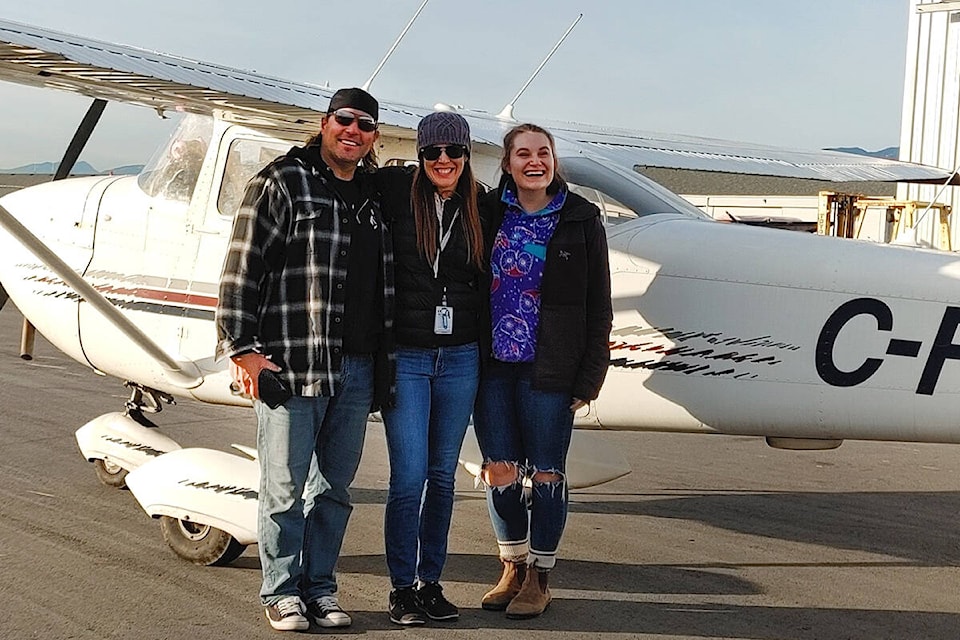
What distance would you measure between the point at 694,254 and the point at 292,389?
5.96 feet

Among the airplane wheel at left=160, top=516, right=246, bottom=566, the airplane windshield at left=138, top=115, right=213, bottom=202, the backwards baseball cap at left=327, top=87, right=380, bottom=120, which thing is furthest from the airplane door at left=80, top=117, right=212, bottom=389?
the backwards baseball cap at left=327, top=87, right=380, bottom=120

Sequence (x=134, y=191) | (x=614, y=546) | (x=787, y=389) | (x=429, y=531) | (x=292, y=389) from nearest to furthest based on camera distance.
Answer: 1. (x=292, y=389)
2. (x=429, y=531)
3. (x=787, y=389)
4. (x=614, y=546)
5. (x=134, y=191)

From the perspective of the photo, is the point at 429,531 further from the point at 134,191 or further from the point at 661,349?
the point at 134,191

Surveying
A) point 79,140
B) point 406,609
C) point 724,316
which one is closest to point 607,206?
point 724,316

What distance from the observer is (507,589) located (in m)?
4.38

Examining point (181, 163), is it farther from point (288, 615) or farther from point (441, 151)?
point (288, 615)

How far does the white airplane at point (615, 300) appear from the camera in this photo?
4.46 metres

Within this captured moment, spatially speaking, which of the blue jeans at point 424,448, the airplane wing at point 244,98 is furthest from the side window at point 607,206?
the blue jeans at point 424,448

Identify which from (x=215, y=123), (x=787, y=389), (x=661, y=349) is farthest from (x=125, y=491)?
(x=787, y=389)

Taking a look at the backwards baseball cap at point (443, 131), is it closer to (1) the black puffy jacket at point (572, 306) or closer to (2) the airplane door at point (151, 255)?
(1) the black puffy jacket at point (572, 306)

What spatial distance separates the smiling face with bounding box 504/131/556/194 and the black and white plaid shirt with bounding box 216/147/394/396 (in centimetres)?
66

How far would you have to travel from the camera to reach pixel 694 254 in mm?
4750

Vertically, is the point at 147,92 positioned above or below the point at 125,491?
above

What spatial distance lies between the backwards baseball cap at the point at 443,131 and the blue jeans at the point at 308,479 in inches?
31.4
